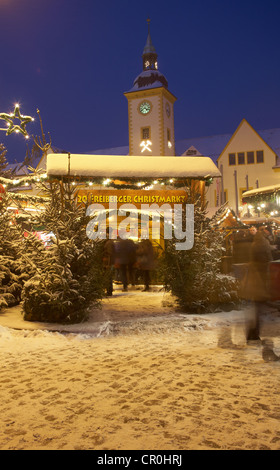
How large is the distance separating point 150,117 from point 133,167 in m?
44.6

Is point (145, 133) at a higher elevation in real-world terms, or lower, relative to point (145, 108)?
lower

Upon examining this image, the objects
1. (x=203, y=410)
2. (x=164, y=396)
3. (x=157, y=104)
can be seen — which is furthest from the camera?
(x=157, y=104)

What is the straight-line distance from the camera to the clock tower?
52.7 metres

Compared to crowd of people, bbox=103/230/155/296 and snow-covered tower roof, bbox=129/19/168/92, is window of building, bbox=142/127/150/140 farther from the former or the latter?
crowd of people, bbox=103/230/155/296

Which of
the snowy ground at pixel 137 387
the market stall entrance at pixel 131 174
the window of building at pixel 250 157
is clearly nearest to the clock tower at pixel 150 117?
the window of building at pixel 250 157

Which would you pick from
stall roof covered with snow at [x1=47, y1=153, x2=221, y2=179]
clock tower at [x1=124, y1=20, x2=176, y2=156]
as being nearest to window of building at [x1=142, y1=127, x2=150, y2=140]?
clock tower at [x1=124, y1=20, x2=176, y2=156]

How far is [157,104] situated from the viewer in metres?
53.4

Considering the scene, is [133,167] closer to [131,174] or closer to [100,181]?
[131,174]

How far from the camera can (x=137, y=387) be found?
4793mm

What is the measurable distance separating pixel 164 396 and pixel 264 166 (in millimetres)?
44223

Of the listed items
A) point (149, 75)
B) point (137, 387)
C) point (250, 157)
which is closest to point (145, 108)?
point (149, 75)

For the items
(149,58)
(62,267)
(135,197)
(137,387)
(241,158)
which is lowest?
(137,387)
